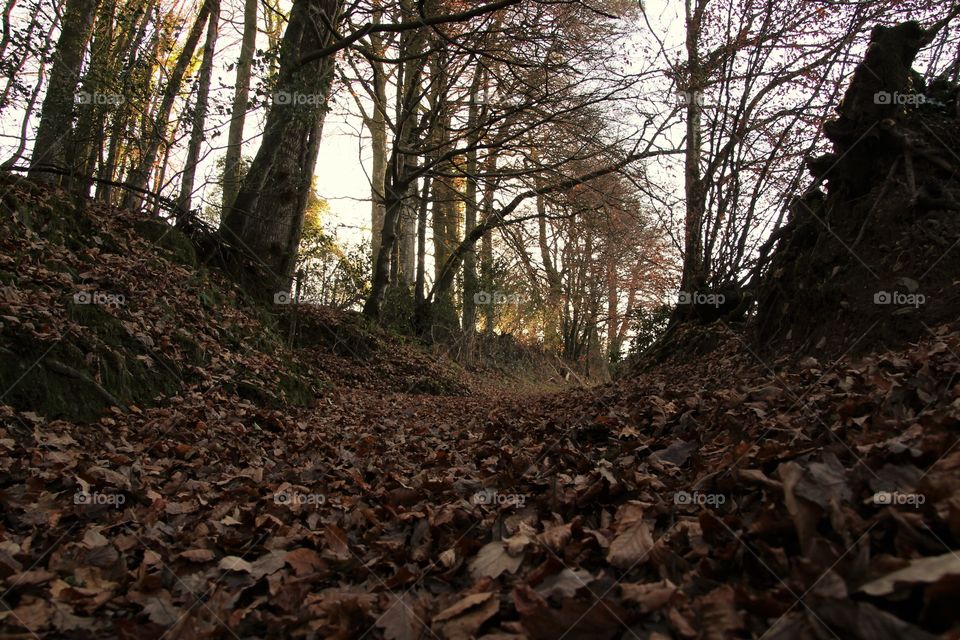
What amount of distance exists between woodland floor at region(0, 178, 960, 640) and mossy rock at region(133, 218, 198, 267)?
157 centimetres

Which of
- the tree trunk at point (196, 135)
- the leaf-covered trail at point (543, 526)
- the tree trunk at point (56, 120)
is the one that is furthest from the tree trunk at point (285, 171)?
the leaf-covered trail at point (543, 526)

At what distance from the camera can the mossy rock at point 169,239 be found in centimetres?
698

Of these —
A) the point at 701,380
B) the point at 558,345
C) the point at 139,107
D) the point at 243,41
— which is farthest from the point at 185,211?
the point at 558,345

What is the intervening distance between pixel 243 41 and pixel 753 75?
12915mm

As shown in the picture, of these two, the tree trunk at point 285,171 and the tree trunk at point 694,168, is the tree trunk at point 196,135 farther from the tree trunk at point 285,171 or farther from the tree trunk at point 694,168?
the tree trunk at point 694,168

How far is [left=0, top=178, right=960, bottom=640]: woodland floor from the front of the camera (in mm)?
1439

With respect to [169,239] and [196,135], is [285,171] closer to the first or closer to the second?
[196,135]

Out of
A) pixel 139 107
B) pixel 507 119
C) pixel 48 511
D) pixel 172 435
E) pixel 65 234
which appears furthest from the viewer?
pixel 507 119

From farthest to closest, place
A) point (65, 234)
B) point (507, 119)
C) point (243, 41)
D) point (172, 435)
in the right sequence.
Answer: point (243, 41) < point (507, 119) < point (65, 234) < point (172, 435)

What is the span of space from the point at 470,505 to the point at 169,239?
6296mm

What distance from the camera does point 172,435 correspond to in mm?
4215

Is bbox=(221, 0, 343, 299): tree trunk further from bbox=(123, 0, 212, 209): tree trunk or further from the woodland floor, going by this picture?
the woodland floor

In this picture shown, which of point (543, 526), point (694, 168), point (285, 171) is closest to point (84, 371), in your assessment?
point (543, 526)

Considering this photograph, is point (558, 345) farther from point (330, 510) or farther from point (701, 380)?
point (330, 510)
